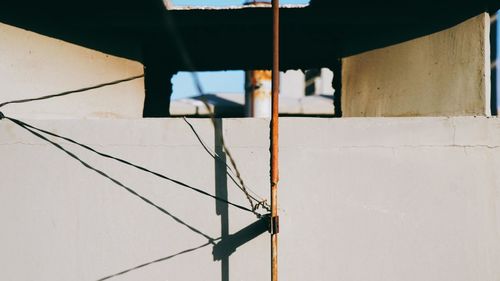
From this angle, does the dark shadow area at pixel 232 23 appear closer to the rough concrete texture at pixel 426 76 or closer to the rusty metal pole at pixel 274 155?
the rough concrete texture at pixel 426 76

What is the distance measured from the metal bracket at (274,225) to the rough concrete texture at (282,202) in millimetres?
322

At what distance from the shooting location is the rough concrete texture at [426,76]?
5.00 meters

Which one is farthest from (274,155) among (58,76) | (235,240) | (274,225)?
(58,76)

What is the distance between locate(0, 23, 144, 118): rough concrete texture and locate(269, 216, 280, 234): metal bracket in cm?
330

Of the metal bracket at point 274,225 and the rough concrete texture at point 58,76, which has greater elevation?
the rough concrete texture at point 58,76

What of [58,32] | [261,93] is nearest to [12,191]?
[58,32]

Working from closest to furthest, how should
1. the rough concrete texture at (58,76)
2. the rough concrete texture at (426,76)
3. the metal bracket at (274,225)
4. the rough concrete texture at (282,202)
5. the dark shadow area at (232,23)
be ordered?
the metal bracket at (274,225)
the rough concrete texture at (282,202)
the rough concrete texture at (58,76)
the rough concrete texture at (426,76)
the dark shadow area at (232,23)

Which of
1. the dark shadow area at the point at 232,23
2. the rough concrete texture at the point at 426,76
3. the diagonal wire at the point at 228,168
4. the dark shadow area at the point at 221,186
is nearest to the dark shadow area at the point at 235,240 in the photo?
the dark shadow area at the point at 221,186

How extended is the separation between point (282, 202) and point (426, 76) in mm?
3035

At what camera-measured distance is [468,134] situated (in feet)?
13.5

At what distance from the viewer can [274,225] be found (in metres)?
3.75

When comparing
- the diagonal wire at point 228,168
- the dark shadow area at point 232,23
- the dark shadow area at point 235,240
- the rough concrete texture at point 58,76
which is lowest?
the dark shadow area at point 235,240

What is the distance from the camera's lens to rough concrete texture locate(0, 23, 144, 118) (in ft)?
16.0

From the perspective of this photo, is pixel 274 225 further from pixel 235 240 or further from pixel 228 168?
pixel 228 168
